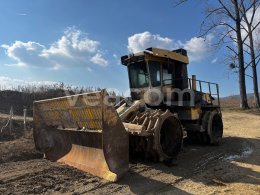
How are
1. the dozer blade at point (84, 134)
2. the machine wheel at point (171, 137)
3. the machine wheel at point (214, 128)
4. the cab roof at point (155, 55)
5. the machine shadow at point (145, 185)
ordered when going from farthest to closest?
the machine wheel at point (214, 128) → the cab roof at point (155, 55) → the machine wheel at point (171, 137) → the dozer blade at point (84, 134) → the machine shadow at point (145, 185)

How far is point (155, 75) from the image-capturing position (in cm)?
1051

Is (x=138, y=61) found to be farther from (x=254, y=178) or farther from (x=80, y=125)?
(x=254, y=178)

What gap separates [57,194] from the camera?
6480mm

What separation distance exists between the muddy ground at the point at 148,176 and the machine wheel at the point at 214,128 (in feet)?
3.25

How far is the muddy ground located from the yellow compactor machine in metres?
0.35

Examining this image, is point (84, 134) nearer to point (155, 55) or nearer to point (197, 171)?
point (197, 171)

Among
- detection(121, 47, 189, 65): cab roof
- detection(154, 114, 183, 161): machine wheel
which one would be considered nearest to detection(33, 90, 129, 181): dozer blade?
detection(154, 114, 183, 161): machine wheel

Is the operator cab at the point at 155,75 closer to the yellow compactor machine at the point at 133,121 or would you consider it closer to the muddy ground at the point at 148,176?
the yellow compactor machine at the point at 133,121

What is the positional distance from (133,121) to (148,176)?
157 centimetres

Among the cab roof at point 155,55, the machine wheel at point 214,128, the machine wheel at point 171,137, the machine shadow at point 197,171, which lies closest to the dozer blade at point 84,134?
the machine shadow at point 197,171

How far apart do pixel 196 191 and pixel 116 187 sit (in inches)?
62.9

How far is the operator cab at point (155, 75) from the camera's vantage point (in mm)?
10211

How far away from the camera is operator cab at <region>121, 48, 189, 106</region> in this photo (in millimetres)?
10211

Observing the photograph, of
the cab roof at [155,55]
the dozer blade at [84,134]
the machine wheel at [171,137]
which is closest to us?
the dozer blade at [84,134]
